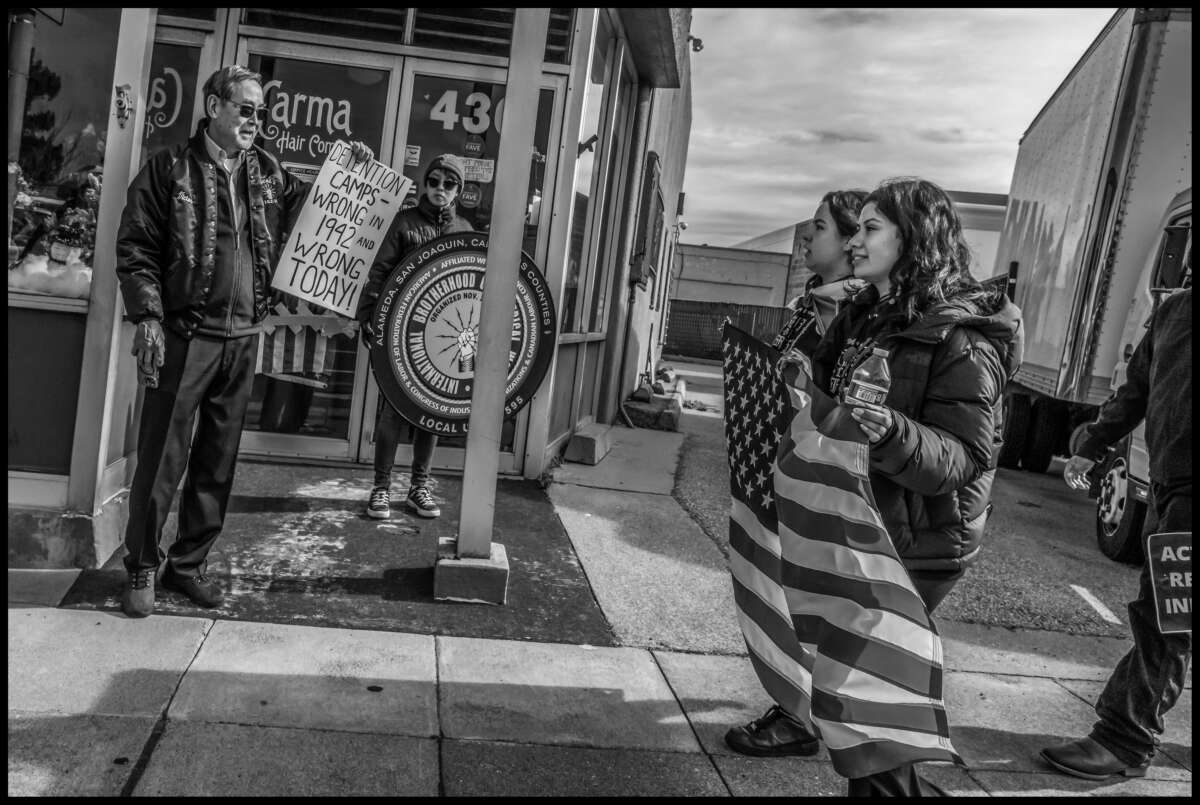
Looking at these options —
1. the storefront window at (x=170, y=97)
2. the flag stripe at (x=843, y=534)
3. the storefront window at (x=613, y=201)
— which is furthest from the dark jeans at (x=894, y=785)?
the storefront window at (x=613, y=201)

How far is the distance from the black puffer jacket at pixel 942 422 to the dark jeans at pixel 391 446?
3.26m

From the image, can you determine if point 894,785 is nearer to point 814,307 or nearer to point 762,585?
point 762,585

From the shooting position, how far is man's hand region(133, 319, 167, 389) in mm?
3795

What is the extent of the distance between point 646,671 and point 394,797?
4.55 ft

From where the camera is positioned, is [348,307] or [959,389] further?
[348,307]

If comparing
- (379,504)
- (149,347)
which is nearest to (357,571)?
(379,504)

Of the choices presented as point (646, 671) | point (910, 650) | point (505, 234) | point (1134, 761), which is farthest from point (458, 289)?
point (1134, 761)

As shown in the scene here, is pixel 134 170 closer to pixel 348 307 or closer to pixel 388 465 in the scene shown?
pixel 348 307

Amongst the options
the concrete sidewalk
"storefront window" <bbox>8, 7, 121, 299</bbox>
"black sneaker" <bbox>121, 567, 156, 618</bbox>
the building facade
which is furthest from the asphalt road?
"storefront window" <bbox>8, 7, 121, 299</bbox>

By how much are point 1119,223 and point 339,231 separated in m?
5.84

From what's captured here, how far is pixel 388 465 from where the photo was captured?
5.57 meters

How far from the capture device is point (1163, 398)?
346 cm

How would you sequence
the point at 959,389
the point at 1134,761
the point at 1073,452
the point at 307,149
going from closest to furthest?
the point at 959,389 → the point at 1134,761 → the point at 1073,452 → the point at 307,149

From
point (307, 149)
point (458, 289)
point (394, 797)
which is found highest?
point (307, 149)
